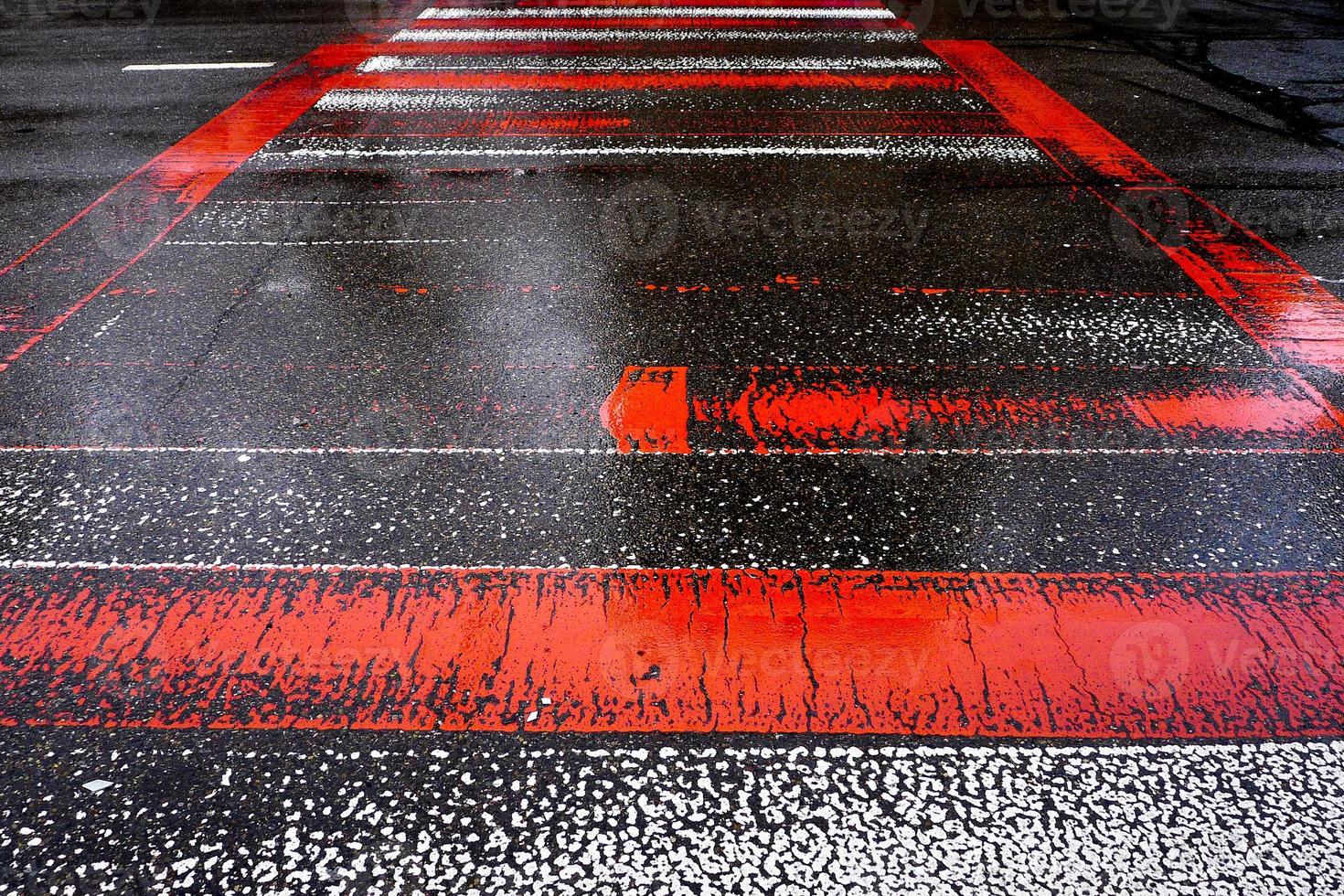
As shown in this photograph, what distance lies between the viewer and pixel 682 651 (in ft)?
7.80

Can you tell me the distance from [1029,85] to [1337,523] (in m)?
5.39

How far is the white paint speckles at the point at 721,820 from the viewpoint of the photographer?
6.13ft

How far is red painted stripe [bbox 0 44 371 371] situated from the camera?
14.4 feet

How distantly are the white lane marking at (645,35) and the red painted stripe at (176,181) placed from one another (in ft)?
4.72

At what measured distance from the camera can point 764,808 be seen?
6.55 ft

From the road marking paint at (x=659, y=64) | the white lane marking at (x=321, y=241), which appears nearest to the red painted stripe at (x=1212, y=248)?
the road marking paint at (x=659, y=64)

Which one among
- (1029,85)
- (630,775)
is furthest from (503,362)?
(1029,85)

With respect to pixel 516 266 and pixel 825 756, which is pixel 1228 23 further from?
pixel 825 756

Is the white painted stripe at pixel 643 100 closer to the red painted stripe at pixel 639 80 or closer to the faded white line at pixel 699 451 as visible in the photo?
the red painted stripe at pixel 639 80

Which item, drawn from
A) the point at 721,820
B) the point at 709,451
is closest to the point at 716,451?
the point at 709,451

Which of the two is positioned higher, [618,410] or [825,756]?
[618,410]

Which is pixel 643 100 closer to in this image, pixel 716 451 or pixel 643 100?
pixel 643 100

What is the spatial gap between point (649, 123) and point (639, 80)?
3.85ft

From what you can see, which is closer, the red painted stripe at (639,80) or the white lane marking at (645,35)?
the red painted stripe at (639,80)
